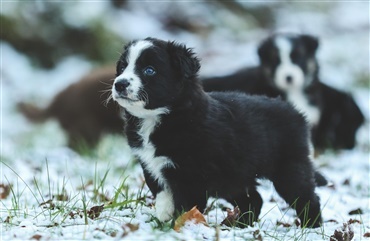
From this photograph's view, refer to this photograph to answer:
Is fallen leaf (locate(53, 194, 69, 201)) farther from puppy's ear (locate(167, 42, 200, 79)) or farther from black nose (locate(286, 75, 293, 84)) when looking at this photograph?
black nose (locate(286, 75, 293, 84))

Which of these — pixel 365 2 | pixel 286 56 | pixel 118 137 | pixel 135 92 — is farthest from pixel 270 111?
pixel 365 2

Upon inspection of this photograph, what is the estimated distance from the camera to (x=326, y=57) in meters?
18.6

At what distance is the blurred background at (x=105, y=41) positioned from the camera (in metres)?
16.1

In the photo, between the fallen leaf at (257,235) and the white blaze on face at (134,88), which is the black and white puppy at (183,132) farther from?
the fallen leaf at (257,235)

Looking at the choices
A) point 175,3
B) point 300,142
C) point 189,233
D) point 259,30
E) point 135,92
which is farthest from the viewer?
point 259,30

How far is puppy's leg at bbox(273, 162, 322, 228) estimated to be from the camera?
5145mm

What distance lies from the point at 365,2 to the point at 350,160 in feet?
53.3

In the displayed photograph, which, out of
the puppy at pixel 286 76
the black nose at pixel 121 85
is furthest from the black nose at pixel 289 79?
the black nose at pixel 121 85

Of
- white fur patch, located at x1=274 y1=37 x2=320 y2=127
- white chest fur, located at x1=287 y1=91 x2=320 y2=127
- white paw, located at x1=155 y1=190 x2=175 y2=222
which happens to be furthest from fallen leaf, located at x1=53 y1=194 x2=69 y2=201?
white chest fur, located at x1=287 y1=91 x2=320 y2=127

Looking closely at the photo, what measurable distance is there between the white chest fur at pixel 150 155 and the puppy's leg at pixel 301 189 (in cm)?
104

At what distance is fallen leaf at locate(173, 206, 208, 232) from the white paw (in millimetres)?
256

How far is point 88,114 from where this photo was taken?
399 inches

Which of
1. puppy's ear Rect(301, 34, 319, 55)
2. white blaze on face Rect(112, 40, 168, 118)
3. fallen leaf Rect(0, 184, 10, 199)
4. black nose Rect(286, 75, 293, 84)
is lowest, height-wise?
fallen leaf Rect(0, 184, 10, 199)

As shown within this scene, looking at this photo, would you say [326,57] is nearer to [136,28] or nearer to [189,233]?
[136,28]
